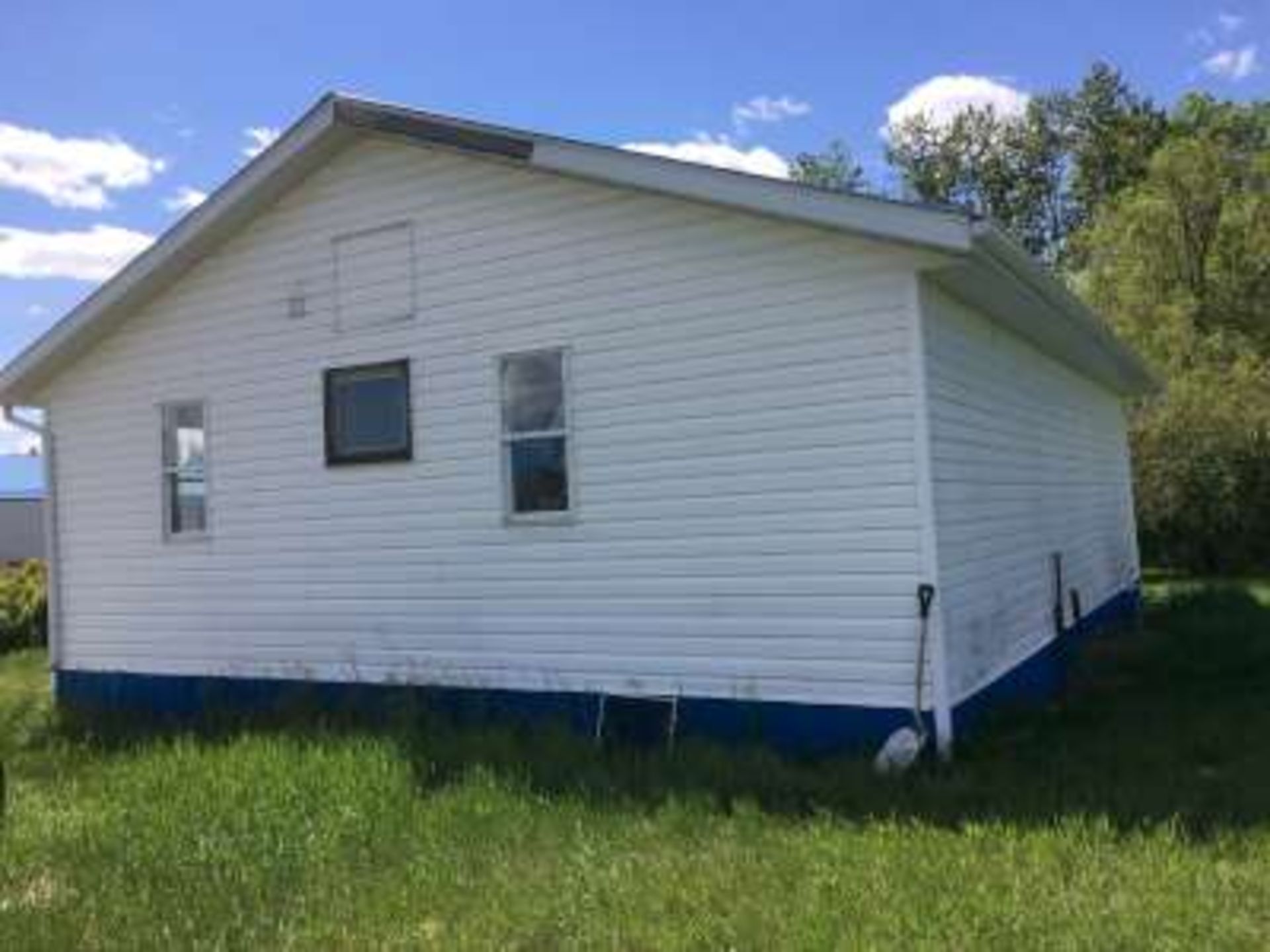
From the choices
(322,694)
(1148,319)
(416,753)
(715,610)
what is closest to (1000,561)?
(715,610)

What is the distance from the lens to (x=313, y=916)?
20.8 ft

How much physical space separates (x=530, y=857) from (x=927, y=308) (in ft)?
14.2

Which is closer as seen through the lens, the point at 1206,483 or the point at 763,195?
the point at 763,195

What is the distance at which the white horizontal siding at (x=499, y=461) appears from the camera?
928cm

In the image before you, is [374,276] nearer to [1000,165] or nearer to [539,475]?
[539,475]

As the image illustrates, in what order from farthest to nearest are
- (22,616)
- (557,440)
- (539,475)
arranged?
(22,616) < (539,475) < (557,440)

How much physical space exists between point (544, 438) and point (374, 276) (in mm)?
2159

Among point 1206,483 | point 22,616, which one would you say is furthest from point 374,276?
point 1206,483

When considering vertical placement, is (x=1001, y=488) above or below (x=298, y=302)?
below

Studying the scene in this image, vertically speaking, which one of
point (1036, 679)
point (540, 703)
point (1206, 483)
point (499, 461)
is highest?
point (499, 461)

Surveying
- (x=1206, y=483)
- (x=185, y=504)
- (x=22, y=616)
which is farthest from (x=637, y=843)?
(x=1206, y=483)

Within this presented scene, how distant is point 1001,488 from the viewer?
11117 mm

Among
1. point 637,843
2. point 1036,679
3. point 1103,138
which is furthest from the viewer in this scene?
point 1103,138

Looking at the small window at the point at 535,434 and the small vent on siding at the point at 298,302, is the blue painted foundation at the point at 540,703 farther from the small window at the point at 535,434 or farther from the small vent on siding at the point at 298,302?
the small vent on siding at the point at 298,302
